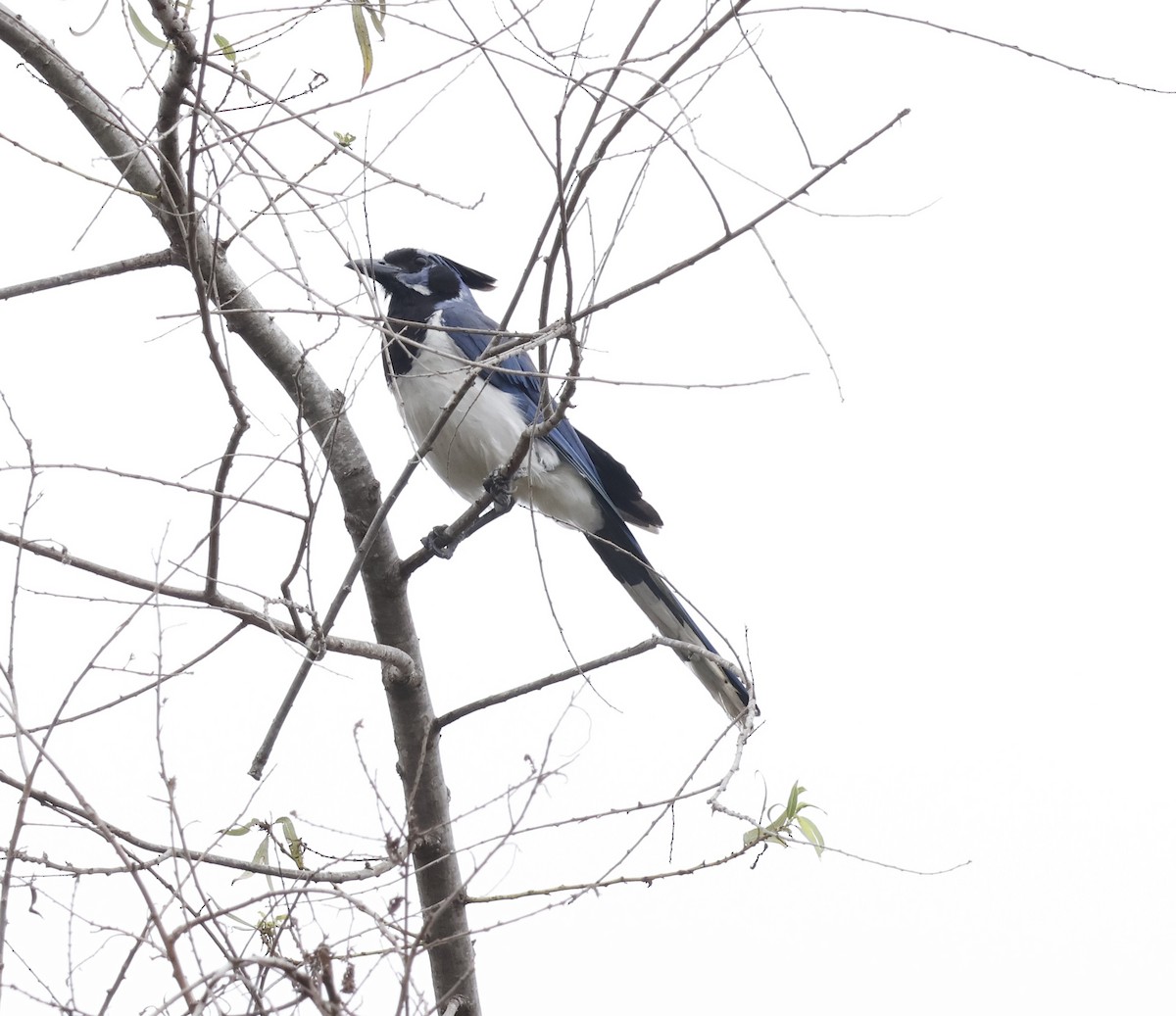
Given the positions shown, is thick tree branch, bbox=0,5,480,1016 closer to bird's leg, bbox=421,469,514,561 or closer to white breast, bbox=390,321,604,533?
bird's leg, bbox=421,469,514,561

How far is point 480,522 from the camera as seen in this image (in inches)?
132

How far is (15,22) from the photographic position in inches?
86.7

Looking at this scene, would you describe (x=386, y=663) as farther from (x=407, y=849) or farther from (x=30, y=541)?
(x=407, y=849)

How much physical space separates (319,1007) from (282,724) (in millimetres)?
923

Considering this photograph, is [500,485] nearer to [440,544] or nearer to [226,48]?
[440,544]

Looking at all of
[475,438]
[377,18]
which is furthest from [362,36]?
[475,438]

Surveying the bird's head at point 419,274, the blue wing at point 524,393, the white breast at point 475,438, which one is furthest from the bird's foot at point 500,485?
the bird's head at point 419,274

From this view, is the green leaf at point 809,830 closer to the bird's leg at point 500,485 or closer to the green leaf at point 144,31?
the bird's leg at point 500,485

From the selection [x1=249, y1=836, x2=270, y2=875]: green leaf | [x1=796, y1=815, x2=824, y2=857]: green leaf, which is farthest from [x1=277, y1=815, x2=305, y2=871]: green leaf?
[x1=796, y1=815, x2=824, y2=857]: green leaf

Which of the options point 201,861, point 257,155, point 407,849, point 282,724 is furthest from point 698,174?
point 201,861

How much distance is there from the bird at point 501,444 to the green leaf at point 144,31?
1628 millimetres

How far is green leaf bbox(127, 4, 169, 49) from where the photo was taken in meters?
2.17

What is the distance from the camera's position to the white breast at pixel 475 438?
12.8ft

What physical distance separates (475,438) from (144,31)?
1.98m
